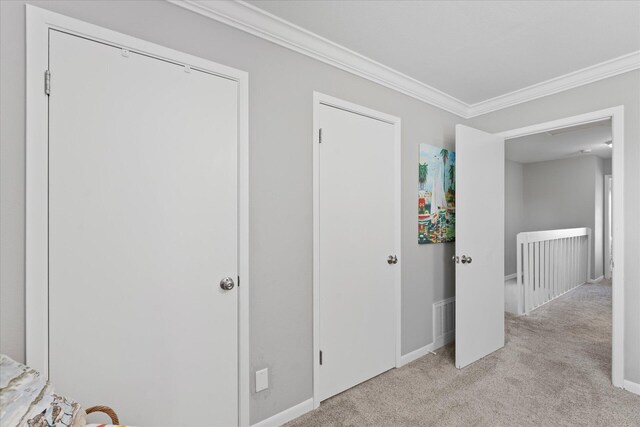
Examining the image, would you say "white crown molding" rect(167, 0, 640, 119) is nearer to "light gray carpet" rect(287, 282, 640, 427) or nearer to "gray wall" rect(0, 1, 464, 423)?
"gray wall" rect(0, 1, 464, 423)

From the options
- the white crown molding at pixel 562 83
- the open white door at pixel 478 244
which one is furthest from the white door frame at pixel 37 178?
the white crown molding at pixel 562 83

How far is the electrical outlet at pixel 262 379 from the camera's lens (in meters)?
1.76

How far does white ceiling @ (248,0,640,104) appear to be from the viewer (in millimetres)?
1675

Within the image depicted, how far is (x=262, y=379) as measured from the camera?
177cm

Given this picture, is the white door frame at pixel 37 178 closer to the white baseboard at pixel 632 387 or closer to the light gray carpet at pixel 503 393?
the light gray carpet at pixel 503 393

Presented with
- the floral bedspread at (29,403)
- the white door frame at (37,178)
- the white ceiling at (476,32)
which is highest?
the white ceiling at (476,32)

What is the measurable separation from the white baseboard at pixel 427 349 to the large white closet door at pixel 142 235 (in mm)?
1538

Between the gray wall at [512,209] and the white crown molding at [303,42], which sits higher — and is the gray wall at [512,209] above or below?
below

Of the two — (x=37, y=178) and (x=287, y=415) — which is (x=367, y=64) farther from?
(x=287, y=415)

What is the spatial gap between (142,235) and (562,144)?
5887mm

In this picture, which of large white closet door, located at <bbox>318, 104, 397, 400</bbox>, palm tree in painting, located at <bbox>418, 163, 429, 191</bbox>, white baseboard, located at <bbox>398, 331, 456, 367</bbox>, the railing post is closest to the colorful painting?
palm tree in painting, located at <bbox>418, 163, 429, 191</bbox>

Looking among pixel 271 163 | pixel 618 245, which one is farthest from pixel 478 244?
pixel 271 163

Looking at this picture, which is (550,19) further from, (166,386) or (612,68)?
(166,386)

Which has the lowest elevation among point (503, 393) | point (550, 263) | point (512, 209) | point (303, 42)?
point (503, 393)
